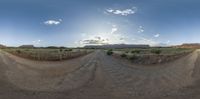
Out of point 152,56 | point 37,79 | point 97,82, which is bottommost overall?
point 152,56

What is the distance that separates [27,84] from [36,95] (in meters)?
0.45

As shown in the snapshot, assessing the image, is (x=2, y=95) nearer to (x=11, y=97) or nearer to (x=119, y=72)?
(x=11, y=97)

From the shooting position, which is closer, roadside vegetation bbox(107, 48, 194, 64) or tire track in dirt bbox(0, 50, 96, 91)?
tire track in dirt bbox(0, 50, 96, 91)

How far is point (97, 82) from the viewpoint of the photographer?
35.5ft

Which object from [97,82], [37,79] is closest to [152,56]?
[97,82]

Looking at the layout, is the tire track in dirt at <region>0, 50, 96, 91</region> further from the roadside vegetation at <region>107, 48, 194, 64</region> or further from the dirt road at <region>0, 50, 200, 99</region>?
the roadside vegetation at <region>107, 48, 194, 64</region>

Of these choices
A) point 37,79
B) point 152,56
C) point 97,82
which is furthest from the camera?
point 152,56

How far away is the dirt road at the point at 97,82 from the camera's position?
947 centimetres

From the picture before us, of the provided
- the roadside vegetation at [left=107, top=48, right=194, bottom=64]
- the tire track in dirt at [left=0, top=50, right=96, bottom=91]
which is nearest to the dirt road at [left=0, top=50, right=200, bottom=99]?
the tire track in dirt at [left=0, top=50, right=96, bottom=91]

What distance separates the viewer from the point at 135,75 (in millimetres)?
10297

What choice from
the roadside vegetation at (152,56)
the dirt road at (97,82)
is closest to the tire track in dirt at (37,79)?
the dirt road at (97,82)

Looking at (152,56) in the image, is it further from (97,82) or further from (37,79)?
(37,79)

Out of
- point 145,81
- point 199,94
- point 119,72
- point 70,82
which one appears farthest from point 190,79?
point 70,82

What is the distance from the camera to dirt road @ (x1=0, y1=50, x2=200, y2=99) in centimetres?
947
